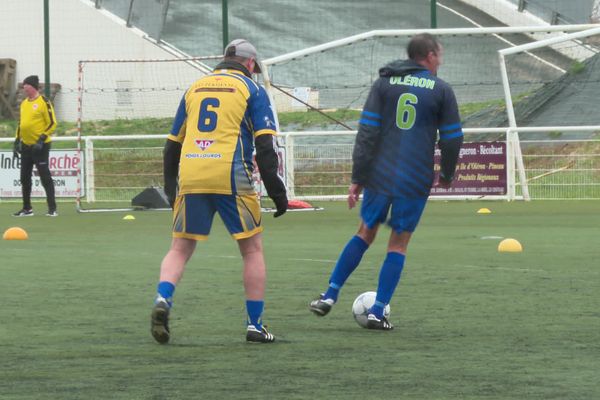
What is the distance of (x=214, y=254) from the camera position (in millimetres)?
13109

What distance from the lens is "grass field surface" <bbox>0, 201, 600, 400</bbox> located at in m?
5.76

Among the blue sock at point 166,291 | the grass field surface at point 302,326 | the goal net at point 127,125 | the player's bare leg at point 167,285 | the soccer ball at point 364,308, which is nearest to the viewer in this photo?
the grass field surface at point 302,326

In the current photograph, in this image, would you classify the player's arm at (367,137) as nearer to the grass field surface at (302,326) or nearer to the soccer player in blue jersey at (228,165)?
the soccer player in blue jersey at (228,165)

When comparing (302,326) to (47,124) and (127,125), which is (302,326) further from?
(127,125)

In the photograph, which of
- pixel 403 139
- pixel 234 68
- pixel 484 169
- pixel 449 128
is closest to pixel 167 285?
pixel 234 68

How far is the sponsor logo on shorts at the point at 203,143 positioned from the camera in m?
7.15

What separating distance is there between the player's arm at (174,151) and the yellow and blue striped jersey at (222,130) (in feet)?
0.35

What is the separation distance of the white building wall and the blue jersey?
23.5 meters

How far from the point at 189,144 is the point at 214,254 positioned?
5.95 m

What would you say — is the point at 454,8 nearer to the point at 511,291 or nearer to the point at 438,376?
the point at 511,291

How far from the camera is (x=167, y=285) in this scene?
712 centimetres

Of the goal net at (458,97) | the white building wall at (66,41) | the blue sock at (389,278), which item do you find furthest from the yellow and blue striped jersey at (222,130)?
the white building wall at (66,41)

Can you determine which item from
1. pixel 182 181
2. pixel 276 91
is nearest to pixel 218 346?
pixel 182 181

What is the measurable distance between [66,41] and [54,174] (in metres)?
8.69
